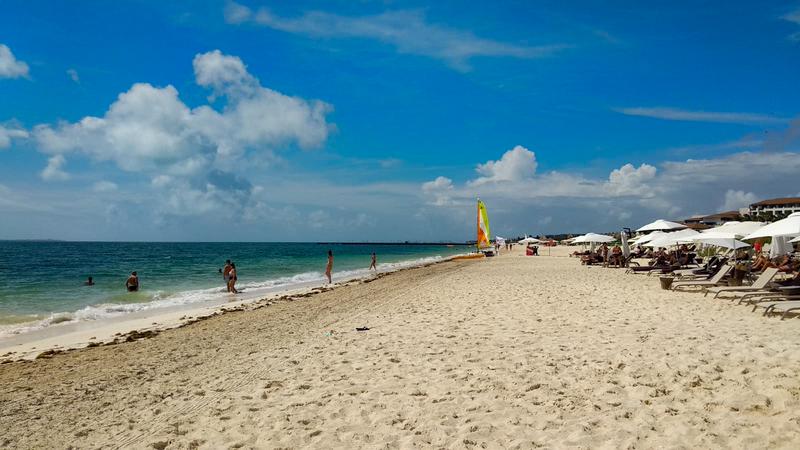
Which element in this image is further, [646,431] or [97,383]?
[97,383]

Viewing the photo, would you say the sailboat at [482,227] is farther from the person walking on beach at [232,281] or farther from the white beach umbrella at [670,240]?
the person walking on beach at [232,281]

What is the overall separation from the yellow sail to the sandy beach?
2299cm

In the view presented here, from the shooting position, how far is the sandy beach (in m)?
4.18

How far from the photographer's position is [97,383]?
20.2 ft

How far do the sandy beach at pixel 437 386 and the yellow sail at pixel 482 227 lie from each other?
22989mm

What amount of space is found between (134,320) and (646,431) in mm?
12495

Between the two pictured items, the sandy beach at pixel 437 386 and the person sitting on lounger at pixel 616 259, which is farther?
the person sitting on lounger at pixel 616 259

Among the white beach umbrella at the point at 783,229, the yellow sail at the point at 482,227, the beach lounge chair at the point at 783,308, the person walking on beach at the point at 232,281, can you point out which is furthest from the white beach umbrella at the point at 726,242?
the yellow sail at the point at 482,227

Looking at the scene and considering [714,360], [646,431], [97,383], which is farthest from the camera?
[97,383]

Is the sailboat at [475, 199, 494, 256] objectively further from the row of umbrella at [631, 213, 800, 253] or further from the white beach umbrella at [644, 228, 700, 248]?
the white beach umbrella at [644, 228, 700, 248]

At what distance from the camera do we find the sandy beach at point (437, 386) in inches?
165

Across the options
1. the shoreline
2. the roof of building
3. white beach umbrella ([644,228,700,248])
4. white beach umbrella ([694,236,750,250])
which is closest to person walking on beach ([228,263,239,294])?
the shoreline

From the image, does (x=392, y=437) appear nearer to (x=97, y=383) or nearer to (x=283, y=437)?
(x=283, y=437)

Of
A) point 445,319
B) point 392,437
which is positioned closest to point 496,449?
point 392,437
